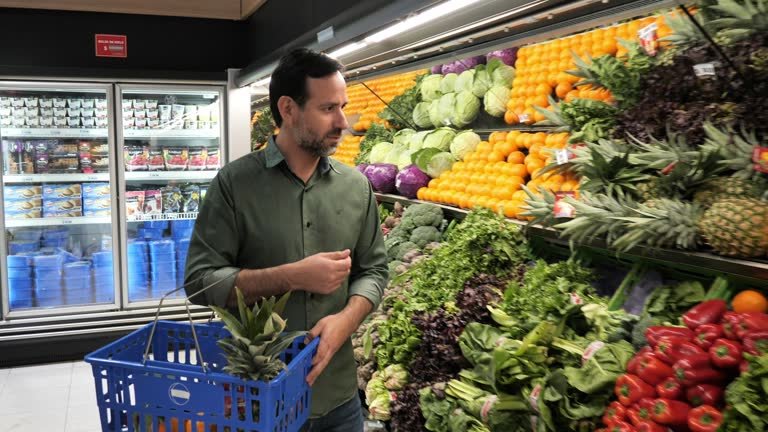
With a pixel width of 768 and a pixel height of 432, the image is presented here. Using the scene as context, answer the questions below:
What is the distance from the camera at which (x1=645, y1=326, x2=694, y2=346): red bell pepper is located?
1.99 metres

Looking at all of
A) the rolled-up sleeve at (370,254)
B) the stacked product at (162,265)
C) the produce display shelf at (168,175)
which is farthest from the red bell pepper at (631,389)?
the stacked product at (162,265)

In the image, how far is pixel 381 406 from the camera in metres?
3.17

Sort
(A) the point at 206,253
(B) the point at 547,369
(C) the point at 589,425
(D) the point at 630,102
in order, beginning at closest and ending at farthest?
(A) the point at 206,253 < (C) the point at 589,425 < (B) the point at 547,369 < (D) the point at 630,102

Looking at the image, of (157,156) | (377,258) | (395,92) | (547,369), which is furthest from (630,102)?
(157,156)

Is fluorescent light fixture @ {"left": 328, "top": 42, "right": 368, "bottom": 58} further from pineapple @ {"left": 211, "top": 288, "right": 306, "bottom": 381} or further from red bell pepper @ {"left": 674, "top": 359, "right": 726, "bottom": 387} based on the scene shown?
red bell pepper @ {"left": 674, "top": 359, "right": 726, "bottom": 387}

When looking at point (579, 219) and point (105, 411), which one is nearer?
point (105, 411)

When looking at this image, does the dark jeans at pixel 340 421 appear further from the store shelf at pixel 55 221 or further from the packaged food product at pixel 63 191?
the packaged food product at pixel 63 191

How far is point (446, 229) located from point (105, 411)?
2.96 meters

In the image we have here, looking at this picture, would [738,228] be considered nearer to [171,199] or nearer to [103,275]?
[171,199]

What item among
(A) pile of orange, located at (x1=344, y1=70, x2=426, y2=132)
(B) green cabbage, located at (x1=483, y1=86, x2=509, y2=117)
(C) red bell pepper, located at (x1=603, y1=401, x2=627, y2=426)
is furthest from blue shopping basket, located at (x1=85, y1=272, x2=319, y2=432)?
(A) pile of orange, located at (x1=344, y1=70, x2=426, y2=132)

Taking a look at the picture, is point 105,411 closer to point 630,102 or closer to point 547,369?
point 547,369

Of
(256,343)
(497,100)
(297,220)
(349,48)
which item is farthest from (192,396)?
(497,100)

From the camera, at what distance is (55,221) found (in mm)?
5652

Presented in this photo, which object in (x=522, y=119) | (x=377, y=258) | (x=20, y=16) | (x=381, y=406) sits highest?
(x=20, y=16)
